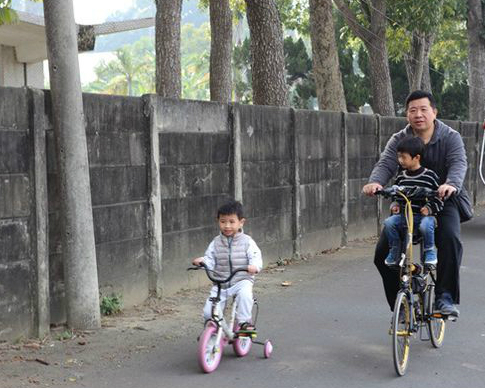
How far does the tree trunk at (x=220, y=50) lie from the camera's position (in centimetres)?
2070

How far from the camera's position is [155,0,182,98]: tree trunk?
A: 19.1 meters

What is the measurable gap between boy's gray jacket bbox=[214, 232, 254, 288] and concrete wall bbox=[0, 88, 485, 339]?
152cm

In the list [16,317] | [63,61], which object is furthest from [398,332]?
[63,61]

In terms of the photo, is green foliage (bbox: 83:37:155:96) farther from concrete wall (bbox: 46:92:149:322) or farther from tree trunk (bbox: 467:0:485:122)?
concrete wall (bbox: 46:92:149:322)

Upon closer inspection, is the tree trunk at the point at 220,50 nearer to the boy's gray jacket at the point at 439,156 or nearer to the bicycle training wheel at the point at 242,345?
the boy's gray jacket at the point at 439,156

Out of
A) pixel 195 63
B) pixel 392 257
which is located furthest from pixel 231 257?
pixel 195 63

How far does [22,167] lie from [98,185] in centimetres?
116

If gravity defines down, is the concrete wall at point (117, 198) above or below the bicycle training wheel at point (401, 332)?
above

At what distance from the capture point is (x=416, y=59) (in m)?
26.4

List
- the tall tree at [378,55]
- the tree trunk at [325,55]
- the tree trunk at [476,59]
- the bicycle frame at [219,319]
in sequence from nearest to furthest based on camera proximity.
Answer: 1. the bicycle frame at [219,319]
2. the tree trunk at [325,55]
3. the tall tree at [378,55]
4. the tree trunk at [476,59]

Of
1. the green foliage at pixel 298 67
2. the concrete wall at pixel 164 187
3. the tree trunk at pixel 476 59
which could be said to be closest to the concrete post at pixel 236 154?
the concrete wall at pixel 164 187

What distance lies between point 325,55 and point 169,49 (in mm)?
3370

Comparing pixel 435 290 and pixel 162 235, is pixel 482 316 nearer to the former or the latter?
pixel 435 290

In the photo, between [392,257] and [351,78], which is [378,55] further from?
[392,257]
